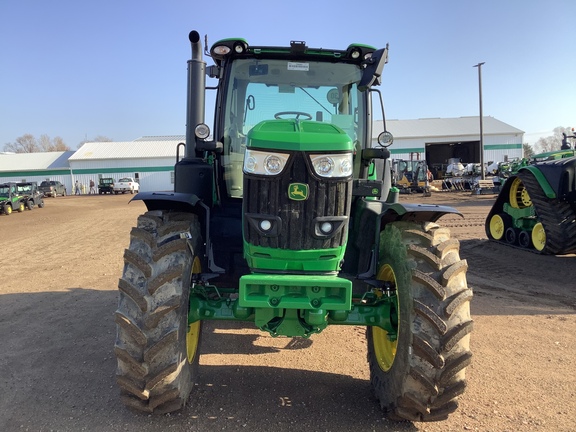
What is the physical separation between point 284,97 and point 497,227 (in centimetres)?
873

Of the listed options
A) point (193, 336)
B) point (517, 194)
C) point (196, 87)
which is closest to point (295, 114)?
point (196, 87)

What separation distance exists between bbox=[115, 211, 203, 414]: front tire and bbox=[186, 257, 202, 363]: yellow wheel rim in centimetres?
29

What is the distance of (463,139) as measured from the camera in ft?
161

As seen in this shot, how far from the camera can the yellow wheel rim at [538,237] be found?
30.7ft

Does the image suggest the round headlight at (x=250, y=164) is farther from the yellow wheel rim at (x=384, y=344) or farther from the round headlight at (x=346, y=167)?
the yellow wheel rim at (x=384, y=344)

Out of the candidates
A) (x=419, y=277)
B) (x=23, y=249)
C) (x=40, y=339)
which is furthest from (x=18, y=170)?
(x=419, y=277)

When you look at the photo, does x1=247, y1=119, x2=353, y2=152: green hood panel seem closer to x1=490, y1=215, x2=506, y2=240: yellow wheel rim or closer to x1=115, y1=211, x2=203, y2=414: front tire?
x1=115, y1=211, x2=203, y2=414: front tire

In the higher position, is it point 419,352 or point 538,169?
point 538,169

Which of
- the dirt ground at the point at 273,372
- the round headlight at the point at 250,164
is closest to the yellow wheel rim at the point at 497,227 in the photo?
the dirt ground at the point at 273,372

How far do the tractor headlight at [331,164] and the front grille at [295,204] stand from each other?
5 centimetres

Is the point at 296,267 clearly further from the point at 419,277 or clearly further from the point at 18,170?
the point at 18,170

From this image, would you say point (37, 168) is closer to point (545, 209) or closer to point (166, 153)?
point (166, 153)

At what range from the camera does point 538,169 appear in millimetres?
9266

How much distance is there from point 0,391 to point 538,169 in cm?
966
